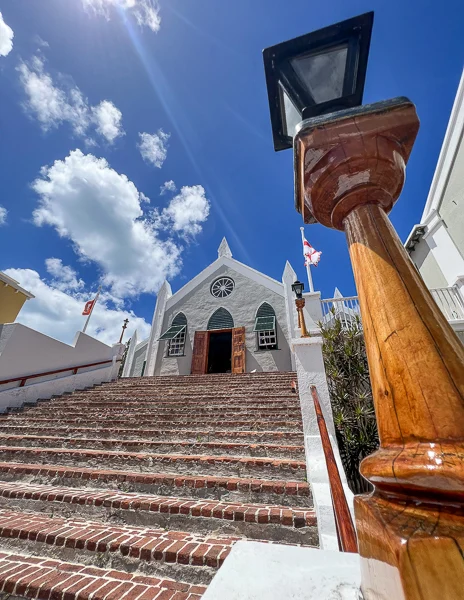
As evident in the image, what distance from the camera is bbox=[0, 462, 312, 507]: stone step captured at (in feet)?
8.02

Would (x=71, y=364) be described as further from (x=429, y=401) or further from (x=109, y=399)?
(x=429, y=401)

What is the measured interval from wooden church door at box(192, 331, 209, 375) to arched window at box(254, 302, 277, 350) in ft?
7.51

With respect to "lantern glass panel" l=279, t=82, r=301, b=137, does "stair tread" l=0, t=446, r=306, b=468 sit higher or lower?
lower

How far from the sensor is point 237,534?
211cm

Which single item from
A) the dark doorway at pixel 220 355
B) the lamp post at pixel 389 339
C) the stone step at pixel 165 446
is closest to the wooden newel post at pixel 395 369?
the lamp post at pixel 389 339

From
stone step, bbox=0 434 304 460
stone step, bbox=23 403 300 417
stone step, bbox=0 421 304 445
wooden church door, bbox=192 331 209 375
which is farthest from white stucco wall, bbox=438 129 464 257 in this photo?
wooden church door, bbox=192 331 209 375

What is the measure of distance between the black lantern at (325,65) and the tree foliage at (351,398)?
15.2 ft

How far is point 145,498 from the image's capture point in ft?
8.30

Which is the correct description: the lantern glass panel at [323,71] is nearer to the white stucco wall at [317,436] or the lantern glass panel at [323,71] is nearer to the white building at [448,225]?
the white stucco wall at [317,436]

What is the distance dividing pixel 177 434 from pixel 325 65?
4069 millimetres

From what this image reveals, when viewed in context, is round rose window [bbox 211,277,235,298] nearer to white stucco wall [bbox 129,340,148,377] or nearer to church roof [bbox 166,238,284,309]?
church roof [bbox 166,238,284,309]

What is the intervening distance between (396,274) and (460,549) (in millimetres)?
479

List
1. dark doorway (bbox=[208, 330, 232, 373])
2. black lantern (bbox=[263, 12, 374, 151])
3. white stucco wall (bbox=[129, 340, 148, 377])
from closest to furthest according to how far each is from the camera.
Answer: black lantern (bbox=[263, 12, 374, 151])
white stucco wall (bbox=[129, 340, 148, 377])
dark doorway (bbox=[208, 330, 232, 373])

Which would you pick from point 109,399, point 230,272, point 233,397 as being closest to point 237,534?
point 233,397
